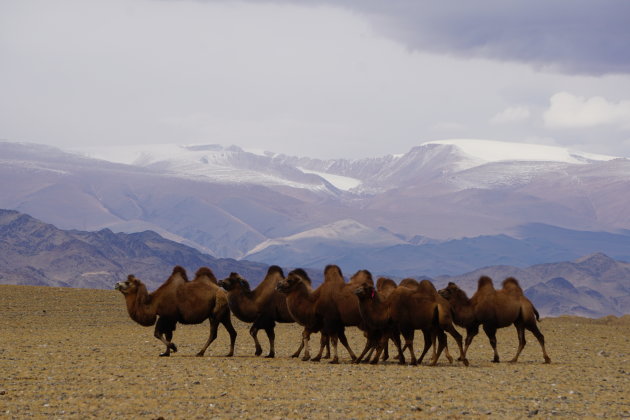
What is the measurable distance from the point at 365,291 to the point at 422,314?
1.33m

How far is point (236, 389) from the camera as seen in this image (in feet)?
52.6

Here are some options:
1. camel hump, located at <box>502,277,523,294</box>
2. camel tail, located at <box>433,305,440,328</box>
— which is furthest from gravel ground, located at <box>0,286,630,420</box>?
camel hump, located at <box>502,277,523,294</box>

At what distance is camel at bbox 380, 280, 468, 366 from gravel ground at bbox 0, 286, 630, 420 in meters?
0.71

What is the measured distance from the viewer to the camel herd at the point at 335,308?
2089 cm

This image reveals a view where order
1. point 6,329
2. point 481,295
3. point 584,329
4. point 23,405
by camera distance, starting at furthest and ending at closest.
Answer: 1. point 584,329
2. point 6,329
3. point 481,295
4. point 23,405

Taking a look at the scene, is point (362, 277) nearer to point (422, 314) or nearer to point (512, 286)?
point (422, 314)

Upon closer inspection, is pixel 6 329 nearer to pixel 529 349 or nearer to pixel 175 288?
pixel 175 288

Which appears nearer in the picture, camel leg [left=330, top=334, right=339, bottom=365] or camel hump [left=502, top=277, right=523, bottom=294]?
camel leg [left=330, top=334, right=339, bottom=365]

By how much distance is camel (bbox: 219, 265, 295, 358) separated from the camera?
22.8 m

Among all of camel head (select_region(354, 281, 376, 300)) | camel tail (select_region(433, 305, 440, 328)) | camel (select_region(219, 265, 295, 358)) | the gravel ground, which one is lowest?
the gravel ground

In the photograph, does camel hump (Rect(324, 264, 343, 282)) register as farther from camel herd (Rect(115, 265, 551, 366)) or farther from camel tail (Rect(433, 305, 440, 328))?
camel tail (Rect(433, 305, 440, 328))

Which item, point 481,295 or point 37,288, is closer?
point 481,295

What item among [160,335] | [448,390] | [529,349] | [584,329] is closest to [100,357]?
[160,335]

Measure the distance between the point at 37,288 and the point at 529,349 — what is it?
26.2m
